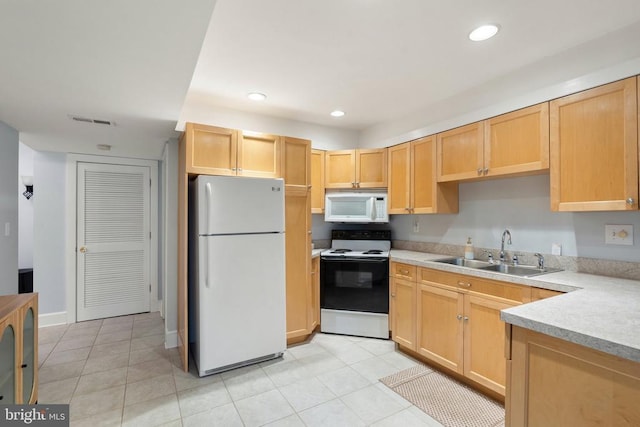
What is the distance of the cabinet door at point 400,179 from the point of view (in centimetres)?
316

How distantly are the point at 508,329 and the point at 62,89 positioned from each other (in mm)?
2807

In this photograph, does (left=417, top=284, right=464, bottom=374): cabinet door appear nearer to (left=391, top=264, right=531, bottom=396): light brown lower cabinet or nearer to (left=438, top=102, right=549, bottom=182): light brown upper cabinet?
(left=391, top=264, right=531, bottom=396): light brown lower cabinet

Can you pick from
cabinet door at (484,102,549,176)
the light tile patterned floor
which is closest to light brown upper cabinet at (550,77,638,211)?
cabinet door at (484,102,549,176)

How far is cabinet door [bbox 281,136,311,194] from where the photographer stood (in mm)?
2971

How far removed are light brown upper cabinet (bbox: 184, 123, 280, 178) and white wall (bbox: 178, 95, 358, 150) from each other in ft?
1.44

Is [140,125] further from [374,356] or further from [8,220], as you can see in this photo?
[374,356]

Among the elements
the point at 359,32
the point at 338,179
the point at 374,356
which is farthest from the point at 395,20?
the point at 374,356

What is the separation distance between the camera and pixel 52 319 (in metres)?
3.63

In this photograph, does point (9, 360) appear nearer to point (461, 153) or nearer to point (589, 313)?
point (589, 313)

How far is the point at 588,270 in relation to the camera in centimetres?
211

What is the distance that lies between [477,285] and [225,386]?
2.05m

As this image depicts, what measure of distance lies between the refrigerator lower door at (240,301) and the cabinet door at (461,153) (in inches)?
64.6

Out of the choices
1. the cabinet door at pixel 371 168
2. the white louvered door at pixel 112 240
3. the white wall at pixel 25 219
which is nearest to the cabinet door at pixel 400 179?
the cabinet door at pixel 371 168

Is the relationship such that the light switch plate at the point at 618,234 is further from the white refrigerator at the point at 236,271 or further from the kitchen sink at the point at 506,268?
the white refrigerator at the point at 236,271
